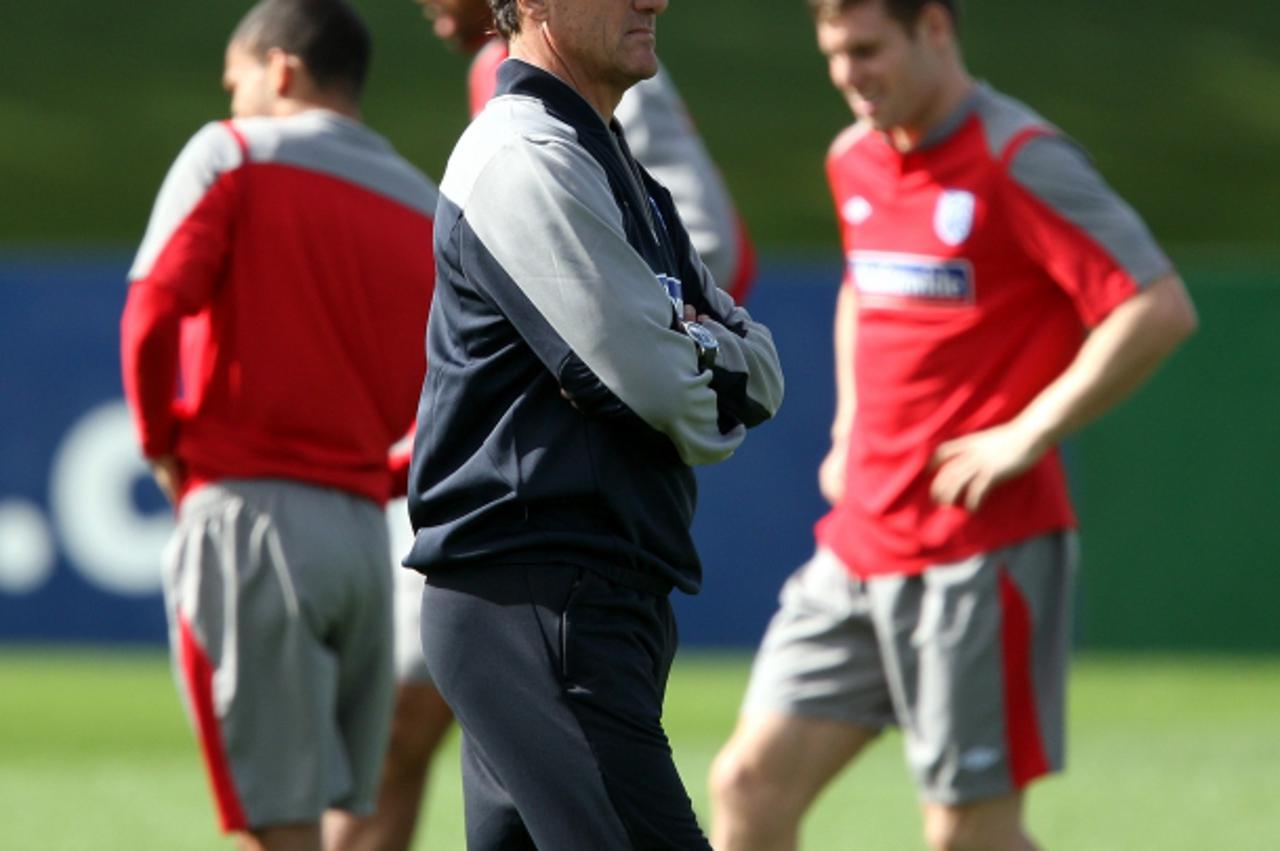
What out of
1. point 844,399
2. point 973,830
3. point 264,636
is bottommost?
point 973,830

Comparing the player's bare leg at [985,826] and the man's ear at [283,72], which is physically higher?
the man's ear at [283,72]

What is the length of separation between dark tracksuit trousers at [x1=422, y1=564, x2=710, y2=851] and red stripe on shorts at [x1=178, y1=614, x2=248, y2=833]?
73.8 inches

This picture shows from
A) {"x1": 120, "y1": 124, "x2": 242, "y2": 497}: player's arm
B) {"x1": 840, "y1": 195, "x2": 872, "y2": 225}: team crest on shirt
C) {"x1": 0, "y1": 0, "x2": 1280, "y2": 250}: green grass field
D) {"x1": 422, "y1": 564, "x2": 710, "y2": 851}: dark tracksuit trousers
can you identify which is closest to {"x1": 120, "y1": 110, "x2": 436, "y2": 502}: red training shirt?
{"x1": 120, "y1": 124, "x2": 242, "y2": 497}: player's arm

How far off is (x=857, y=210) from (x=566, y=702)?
2.50 metres

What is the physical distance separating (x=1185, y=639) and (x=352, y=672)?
7.99 metres

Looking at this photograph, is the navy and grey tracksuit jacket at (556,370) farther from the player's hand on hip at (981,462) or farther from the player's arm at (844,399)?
the player's arm at (844,399)

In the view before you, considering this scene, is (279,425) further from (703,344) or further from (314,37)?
(703,344)

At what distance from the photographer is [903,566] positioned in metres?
5.45

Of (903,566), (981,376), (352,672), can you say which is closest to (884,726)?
(903,566)

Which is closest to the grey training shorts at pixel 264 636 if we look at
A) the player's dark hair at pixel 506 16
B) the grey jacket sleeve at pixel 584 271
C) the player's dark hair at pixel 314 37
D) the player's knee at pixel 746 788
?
the player's knee at pixel 746 788

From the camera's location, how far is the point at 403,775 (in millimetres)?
6199

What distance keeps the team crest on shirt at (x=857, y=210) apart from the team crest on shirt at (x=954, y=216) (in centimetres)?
26

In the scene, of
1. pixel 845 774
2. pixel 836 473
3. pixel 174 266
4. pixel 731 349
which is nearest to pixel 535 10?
pixel 731 349

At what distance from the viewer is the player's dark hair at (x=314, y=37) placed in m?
5.66
